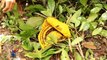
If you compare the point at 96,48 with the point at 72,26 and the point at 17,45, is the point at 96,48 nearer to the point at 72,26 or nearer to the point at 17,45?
the point at 72,26

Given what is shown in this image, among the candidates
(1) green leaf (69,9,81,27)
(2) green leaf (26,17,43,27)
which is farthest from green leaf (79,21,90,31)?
(2) green leaf (26,17,43,27)

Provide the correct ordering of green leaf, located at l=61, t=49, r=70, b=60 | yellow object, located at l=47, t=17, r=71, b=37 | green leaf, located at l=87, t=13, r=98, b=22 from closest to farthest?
green leaf, located at l=61, t=49, r=70, b=60
yellow object, located at l=47, t=17, r=71, b=37
green leaf, located at l=87, t=13, r=98, b=22

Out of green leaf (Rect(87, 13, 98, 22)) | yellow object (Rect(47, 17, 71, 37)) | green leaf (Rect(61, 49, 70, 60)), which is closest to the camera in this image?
green leaf (Rect(61, 49, 70, 60))

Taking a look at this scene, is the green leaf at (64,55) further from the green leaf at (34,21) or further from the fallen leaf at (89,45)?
the green leaf at (34,21)

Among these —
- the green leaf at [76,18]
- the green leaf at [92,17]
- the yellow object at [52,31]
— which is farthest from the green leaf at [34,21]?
the green leaf at [92,17]

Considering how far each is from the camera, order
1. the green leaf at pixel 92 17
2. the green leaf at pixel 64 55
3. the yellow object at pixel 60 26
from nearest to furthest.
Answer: the green leaf at pixel 64 55 < the yellow object at pixel 60 26 < the green leaf at pixel 92 17

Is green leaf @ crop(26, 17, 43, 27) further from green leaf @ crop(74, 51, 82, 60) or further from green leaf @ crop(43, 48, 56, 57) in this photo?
green leaf @ crop(74, 51, 82, 60)

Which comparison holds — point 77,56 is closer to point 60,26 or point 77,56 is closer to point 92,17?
point 60,26
